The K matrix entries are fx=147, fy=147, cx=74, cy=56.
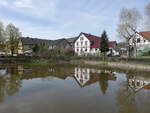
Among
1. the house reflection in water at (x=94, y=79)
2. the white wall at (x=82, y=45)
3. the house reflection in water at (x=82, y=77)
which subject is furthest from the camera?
the white wall at (x=82, y=45)

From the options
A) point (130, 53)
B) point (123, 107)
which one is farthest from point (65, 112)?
point (130, 53)

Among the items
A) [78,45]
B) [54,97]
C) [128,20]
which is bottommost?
[54,97]

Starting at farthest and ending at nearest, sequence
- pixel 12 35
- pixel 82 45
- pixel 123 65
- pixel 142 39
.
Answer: pixel 82 45 → pixel 142 39 → pixel 12 35 → pixel 123 65

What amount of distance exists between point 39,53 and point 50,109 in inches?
1240

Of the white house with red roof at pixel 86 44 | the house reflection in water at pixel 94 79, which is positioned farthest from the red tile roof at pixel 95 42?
the house reflection in water at pixel 94 79

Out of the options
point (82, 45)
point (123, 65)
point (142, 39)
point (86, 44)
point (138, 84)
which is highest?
point (142, 39)

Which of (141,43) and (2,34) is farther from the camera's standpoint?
(141,43)

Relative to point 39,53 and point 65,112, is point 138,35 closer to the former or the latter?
point 39,53

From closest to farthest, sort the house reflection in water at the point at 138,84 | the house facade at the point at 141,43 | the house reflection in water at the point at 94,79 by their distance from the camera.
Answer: the house reflection in water at the point at 138,84
the house reflection in water at the point at 94,79
the house facade at the point at 141,43

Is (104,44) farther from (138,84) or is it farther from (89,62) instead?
(138,84)

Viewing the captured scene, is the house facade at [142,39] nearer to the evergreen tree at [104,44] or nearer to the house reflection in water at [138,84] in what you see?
the evergreen tree at [104,44]

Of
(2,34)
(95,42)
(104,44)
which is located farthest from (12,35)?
(95,42)

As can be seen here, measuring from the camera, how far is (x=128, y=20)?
3231 centimetres

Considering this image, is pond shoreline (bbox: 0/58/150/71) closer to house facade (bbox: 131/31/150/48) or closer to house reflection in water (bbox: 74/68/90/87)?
house reflection in water (bbox: 74/68/90/87)
